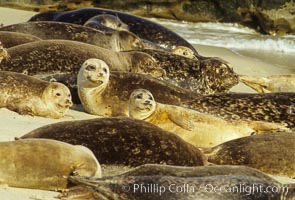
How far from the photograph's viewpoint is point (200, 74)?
10.2 m

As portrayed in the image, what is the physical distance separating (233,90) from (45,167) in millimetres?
5930

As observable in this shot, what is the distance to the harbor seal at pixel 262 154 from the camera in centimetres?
676

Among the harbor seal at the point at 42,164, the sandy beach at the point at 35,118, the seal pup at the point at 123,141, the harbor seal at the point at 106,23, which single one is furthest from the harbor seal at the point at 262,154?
the harbor seal at the point at 106,23

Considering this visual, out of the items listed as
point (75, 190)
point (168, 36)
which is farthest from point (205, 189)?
point (168, 36)

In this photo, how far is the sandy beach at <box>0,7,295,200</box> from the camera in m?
5.43

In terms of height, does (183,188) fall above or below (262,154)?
above

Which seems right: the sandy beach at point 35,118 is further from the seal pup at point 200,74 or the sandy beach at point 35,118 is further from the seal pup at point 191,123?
the seal pup at point 200,74

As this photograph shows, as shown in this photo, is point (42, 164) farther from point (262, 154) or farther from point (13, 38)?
point (13, 38)

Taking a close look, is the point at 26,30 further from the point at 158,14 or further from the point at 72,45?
the point at 158,14

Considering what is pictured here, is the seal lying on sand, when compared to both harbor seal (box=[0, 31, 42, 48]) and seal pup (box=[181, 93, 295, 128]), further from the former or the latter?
harbor seal (box=[0, 31, 42, 48])

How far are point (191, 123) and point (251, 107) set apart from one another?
0.90 m

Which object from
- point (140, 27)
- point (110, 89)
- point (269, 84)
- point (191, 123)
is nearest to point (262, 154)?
point (191, 123)

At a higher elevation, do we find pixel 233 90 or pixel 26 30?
pixel 26 30

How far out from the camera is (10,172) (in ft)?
17.9
